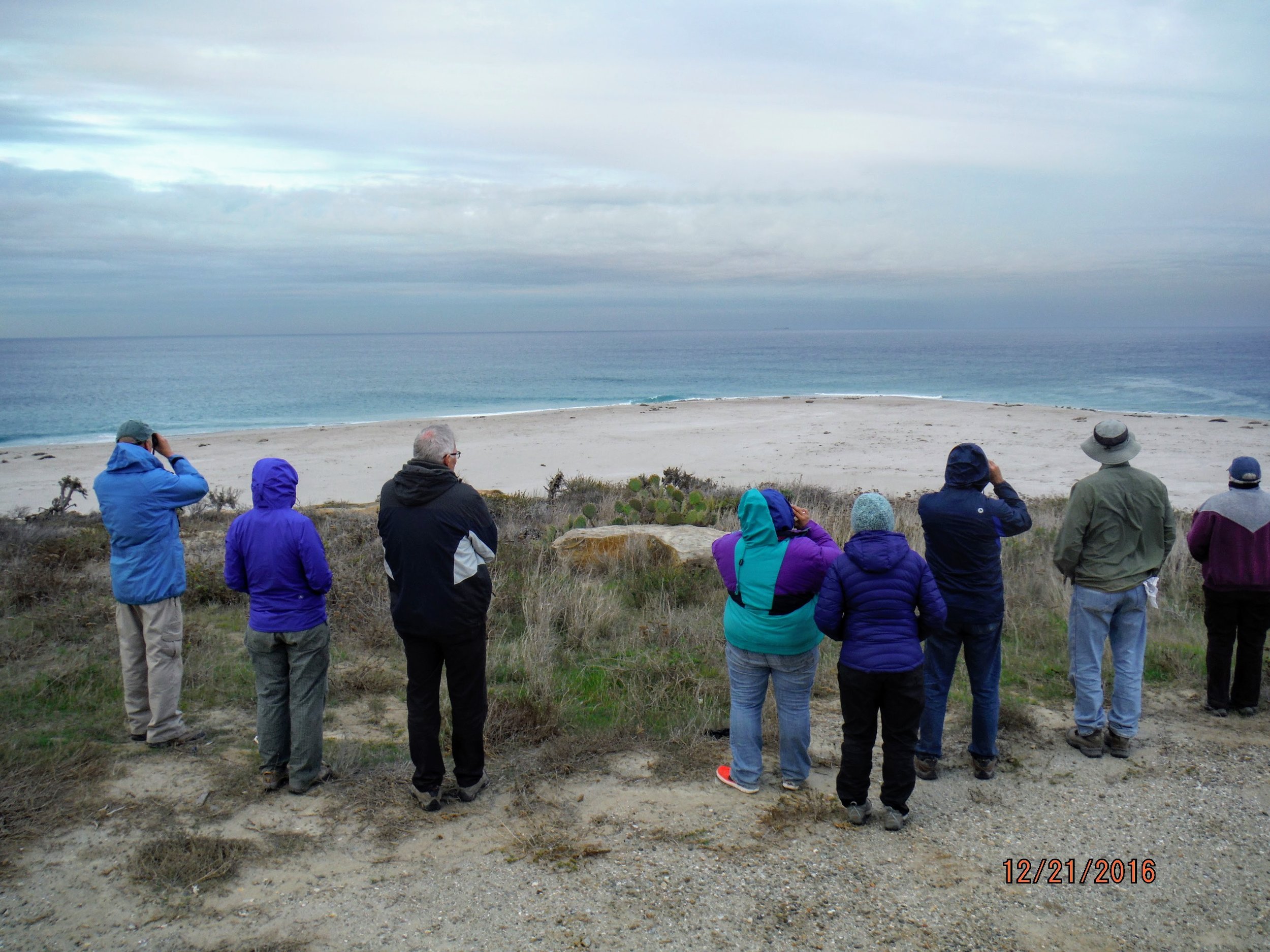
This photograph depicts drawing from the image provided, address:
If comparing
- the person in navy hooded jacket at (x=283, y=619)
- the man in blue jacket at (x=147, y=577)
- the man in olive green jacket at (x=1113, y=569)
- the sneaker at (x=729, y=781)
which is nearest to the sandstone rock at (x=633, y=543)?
the sneaker at (x=729, y=781)

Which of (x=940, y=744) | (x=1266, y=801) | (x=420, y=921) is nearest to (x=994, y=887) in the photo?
(x=940, y=744)

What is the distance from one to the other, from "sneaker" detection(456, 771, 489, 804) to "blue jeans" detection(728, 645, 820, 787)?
1411 millimetres

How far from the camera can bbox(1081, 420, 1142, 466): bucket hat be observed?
15.7 ft

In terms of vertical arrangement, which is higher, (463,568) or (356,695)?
(463,568)

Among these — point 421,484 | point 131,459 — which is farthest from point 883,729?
point 131,459

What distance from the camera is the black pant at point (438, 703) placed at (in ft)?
13.7

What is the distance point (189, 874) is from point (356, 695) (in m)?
2.26

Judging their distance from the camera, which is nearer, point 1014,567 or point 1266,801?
point 1266,801

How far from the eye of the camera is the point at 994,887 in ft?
11.8

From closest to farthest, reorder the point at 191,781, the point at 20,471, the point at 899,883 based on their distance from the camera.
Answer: the point at 899,883 → the point at 191,781 → the point at 20,471

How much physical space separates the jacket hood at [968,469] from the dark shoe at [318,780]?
386 centimetres

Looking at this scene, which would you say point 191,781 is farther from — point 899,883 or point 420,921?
point 899,883

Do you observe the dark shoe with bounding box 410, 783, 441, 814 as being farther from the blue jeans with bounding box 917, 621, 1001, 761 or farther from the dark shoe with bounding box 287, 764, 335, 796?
the blue jeans with bounding box 917, 621, 1001, 761

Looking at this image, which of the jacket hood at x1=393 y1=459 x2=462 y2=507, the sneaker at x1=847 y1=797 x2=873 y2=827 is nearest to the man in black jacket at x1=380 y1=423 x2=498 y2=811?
the jacket hood at x1=393 y1=459 x2=462 y2=507
